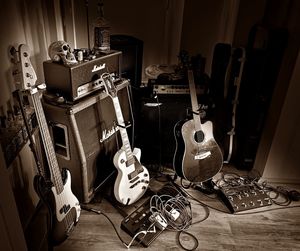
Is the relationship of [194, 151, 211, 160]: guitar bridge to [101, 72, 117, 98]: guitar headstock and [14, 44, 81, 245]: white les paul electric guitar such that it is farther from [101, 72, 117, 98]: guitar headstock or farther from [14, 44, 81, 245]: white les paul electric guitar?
[14, 44, 81, 245]: white les paul electric guitar

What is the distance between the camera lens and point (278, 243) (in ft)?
5.15

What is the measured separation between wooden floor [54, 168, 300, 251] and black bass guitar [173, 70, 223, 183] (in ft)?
0.70

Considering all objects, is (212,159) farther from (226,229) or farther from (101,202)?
(101,202)

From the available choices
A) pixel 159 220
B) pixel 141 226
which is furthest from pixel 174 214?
pixel 141 226

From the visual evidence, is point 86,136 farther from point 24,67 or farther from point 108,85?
point 24,67

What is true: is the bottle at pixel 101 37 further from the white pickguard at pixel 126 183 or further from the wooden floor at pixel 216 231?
the wooden floor at pixel 216 231

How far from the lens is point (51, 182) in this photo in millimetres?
1335

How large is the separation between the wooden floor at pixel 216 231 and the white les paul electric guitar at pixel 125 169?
15 cm

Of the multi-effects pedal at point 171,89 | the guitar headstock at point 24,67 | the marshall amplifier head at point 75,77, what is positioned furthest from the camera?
the multi-effects pedal at point 171,89

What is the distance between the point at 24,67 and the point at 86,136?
503mm

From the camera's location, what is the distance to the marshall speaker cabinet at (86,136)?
1.49 m

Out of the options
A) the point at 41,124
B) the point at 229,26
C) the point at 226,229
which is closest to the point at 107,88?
the point at 41,124

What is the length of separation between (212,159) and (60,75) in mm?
1065

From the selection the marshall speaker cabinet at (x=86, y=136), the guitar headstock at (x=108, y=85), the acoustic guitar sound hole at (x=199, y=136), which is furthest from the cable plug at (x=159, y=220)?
the guitar headstock at (x=108, y=85)
